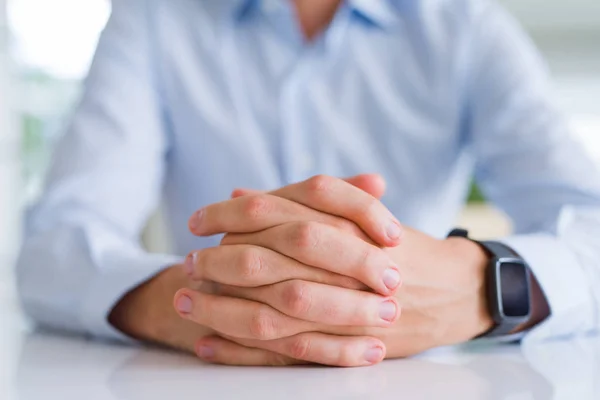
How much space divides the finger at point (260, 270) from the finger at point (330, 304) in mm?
14

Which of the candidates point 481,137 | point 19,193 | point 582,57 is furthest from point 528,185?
point 19,193

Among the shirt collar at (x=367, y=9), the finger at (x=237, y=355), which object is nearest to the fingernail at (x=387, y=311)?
the finger at (x=237, y=355)

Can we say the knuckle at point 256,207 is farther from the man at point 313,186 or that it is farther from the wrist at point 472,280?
the wrist at point 472,280

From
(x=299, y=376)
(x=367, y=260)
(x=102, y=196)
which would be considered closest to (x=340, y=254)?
(x=367, y=260)

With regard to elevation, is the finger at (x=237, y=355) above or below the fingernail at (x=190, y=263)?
below

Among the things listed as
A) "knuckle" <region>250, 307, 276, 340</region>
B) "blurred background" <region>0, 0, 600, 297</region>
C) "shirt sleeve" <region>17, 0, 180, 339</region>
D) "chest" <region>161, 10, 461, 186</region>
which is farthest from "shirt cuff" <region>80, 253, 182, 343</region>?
"blurred background" <region>0, 0, 600, 297</region>

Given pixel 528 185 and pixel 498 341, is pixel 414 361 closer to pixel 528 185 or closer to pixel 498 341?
pixel 498 341

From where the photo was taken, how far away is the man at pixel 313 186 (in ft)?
2.43

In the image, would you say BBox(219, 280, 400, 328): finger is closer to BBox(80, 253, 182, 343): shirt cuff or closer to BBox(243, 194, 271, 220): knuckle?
BBox(243, 194, 271, 220): knuckle

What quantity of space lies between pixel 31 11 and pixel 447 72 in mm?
3285

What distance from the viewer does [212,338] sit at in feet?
2.54

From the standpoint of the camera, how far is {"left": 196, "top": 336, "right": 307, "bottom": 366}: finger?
751mm

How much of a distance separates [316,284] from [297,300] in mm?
28

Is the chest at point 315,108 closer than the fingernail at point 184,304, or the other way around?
the fingernail at point 184,304
